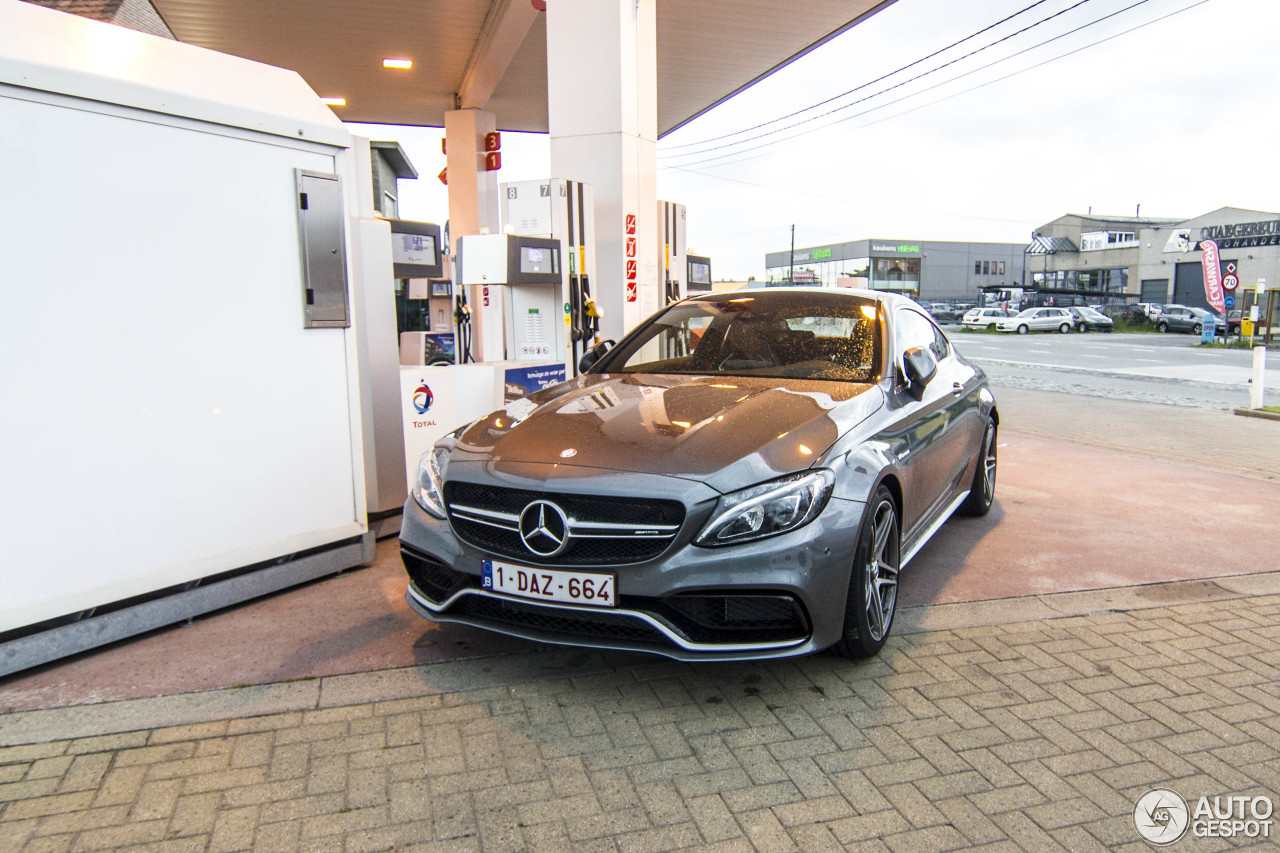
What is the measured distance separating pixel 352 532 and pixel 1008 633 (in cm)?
317

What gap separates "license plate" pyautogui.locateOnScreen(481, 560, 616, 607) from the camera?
272 cm

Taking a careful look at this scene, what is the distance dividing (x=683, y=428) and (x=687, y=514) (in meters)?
0.46

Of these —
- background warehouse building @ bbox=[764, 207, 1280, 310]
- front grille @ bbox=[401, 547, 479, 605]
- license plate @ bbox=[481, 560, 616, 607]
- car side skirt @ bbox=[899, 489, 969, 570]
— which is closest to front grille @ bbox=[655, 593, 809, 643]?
license plate @ bbox=[481, 560, 616, 607]

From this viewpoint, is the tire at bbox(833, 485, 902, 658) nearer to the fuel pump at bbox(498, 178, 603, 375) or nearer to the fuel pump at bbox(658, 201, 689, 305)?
the fuel pump at bbox(498, 178, 603, 375)

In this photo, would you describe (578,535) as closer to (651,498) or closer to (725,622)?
(651,498)

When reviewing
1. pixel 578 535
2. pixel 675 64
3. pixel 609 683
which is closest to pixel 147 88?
pixel 578 535

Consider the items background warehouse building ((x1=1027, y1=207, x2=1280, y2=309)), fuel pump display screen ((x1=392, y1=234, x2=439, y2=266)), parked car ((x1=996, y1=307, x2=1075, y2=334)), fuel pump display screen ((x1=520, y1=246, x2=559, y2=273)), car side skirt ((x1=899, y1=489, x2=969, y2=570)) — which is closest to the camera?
car side skirt ((x1=899, y1=489, x2=969, y2=570))

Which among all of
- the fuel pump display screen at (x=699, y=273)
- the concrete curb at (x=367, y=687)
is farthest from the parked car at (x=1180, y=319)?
the concrete curb at (x=367, y=687)

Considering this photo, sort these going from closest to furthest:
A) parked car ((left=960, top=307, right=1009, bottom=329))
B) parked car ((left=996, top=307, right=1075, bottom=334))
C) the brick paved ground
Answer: the brick paved ground, parked car ((left=996, top=307, right=1075, bottom=334)), parked car ((left=960, top=307, right=1009, bottom=329))

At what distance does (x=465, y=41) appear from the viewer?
42.2 ft

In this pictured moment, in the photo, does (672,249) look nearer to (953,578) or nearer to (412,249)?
(412,249)

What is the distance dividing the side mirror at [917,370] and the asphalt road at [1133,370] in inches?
416

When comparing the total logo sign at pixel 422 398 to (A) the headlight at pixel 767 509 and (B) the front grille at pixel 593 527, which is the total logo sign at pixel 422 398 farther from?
(A) the headlight at pixel 767 509

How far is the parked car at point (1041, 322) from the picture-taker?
4059 centimetres
